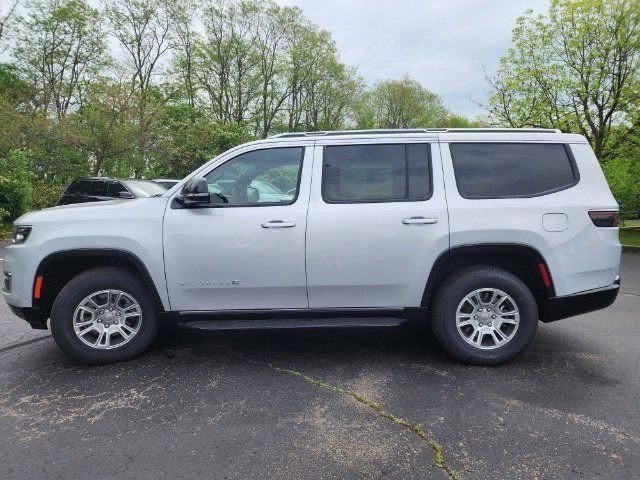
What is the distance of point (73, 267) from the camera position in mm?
3742

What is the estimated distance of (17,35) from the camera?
26.3 m

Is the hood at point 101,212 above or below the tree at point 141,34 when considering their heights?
below

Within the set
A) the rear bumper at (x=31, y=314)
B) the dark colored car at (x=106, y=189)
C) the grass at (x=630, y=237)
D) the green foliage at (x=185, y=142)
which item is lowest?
the grass at (x=630, y=237)

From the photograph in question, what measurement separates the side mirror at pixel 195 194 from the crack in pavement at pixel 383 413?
1.46 m

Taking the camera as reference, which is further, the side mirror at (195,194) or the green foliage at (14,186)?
the green foliage at (14,186)

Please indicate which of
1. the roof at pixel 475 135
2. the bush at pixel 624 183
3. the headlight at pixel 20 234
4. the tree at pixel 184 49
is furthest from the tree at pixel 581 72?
the tree at pixel 184 49

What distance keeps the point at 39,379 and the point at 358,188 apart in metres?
3.08

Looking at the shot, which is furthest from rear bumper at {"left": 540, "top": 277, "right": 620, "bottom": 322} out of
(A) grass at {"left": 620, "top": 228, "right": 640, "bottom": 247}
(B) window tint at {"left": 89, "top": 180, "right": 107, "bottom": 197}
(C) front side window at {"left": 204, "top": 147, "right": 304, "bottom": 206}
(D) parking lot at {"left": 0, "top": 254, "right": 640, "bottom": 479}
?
(A) grass at {"left": 620, "top": 228, "right": 640, "bottom": 247}

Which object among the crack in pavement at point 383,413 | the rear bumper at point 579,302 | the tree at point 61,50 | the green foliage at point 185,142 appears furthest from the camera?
the tree at point 61,50

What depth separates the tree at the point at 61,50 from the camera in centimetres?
2688

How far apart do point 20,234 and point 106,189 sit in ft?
28.9

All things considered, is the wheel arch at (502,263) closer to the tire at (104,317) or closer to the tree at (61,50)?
the tire at (104,317)

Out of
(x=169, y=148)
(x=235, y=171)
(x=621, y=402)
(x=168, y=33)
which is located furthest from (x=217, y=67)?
(x=621, y=402)

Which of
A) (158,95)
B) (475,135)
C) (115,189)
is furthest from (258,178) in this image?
(158,95)
